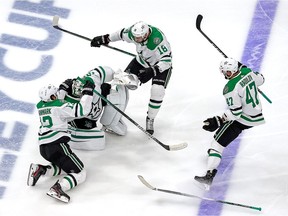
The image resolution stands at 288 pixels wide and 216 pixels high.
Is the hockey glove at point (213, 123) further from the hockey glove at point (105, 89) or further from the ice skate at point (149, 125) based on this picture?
the hockey glove at point (105, 89)

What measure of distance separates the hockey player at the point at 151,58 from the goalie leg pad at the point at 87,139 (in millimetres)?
362

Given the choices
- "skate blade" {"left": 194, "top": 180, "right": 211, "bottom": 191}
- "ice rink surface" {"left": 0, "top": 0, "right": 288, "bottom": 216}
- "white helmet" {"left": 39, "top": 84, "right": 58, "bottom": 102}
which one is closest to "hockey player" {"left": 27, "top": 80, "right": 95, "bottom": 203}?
"white helmet" {"left": 39, "top": 84, "right": 58, "bottom": 102}

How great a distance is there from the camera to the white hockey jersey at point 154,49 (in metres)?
8.40

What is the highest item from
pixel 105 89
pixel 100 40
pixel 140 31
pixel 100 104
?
pixel 140 31

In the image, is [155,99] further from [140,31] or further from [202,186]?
[202,186]

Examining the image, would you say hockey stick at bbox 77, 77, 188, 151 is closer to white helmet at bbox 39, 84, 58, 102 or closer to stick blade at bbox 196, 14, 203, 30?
white helmet at bbox 39, 84, 58, 102

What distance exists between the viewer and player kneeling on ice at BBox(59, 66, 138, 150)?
27.4 feet

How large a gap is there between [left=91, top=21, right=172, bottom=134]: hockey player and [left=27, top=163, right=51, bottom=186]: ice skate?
859mm

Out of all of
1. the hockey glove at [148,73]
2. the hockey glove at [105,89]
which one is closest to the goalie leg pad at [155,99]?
the hockey glove at [148,73]

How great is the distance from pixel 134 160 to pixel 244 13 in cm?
176

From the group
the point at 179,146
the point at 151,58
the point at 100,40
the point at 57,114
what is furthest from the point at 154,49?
the point at 57,114

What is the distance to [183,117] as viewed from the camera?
29.0ft

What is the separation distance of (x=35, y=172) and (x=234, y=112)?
4.62 ft

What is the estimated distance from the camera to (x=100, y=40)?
8672 millimetres
